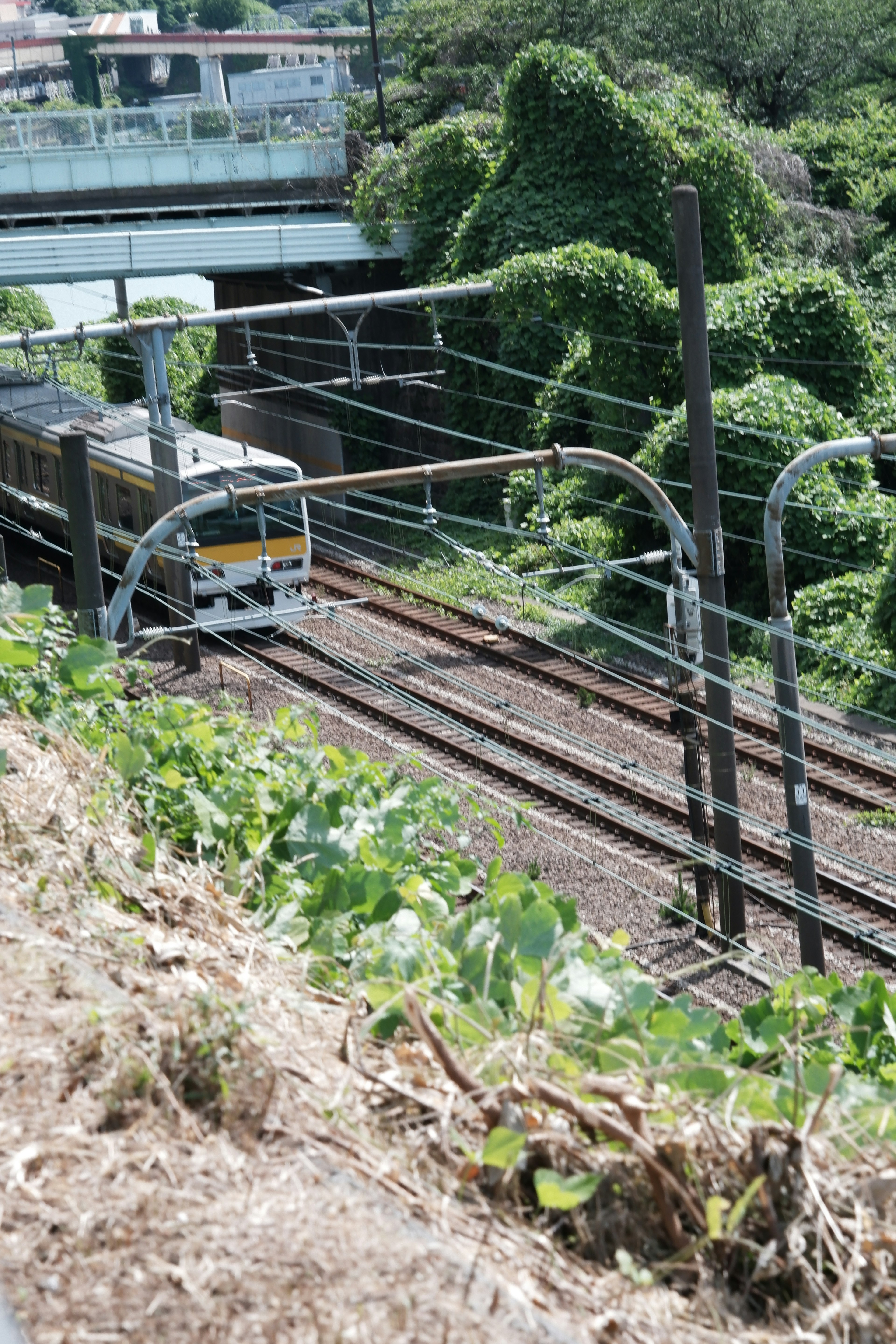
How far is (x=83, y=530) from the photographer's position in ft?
38.9

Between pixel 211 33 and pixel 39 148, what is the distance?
83.7 meters

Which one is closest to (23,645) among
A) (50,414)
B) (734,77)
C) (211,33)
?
(50,414)

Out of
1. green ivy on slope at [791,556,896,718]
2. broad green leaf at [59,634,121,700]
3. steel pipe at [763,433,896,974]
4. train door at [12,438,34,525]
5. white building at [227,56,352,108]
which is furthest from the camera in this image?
white building at [227,56,352,108]

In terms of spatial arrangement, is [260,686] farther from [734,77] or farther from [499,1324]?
[734,77]

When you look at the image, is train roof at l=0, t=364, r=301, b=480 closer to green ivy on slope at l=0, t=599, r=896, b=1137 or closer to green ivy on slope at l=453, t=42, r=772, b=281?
green ivy on slope at l=453, t=42, r=772, b=281

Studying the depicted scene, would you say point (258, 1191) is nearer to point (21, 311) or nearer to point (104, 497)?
point (104, 497)

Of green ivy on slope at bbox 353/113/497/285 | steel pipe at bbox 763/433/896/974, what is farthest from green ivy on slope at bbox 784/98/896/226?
steel pipe at bbox 763/433/896/974

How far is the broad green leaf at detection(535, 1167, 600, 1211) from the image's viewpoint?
316 centimetres

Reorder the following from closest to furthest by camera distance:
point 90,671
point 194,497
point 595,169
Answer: point 90,671 < point 194,497 < point 595,169

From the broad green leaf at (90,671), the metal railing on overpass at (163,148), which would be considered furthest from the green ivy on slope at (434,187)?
the broad green leaf at (90,671)

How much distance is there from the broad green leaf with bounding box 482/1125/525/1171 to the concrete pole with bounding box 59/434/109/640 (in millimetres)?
9113

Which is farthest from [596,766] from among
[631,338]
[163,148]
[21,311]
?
[21,311]

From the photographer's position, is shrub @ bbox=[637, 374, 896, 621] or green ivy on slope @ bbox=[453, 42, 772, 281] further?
green ivy on slope @ bbox=[453, 42, 772, 281]

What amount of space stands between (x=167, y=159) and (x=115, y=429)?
877 centimetres
